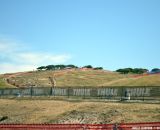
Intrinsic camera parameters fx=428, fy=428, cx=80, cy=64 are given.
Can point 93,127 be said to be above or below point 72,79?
below

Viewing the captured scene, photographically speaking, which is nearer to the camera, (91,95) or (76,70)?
(91,95)

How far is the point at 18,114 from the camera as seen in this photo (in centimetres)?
4688

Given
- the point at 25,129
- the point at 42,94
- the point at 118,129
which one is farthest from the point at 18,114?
the point at 118,129

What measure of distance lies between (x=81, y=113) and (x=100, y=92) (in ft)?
46.4

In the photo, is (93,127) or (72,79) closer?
(93,127)

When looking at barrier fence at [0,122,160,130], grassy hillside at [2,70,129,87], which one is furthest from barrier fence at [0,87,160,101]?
grassy hillside at [2,70,129,87]

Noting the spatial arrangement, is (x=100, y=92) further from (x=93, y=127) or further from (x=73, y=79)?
(x=73, y=79)

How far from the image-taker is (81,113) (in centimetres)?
3978

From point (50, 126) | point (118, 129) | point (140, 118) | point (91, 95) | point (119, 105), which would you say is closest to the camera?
point (118, 129)

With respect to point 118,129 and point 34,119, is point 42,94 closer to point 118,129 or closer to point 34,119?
point 34,119

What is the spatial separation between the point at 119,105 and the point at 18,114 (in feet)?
40.4

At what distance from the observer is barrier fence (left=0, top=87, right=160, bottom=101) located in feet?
155

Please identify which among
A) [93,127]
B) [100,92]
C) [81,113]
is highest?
[100,92]

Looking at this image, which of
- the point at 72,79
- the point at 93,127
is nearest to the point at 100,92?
the point at 93,127
